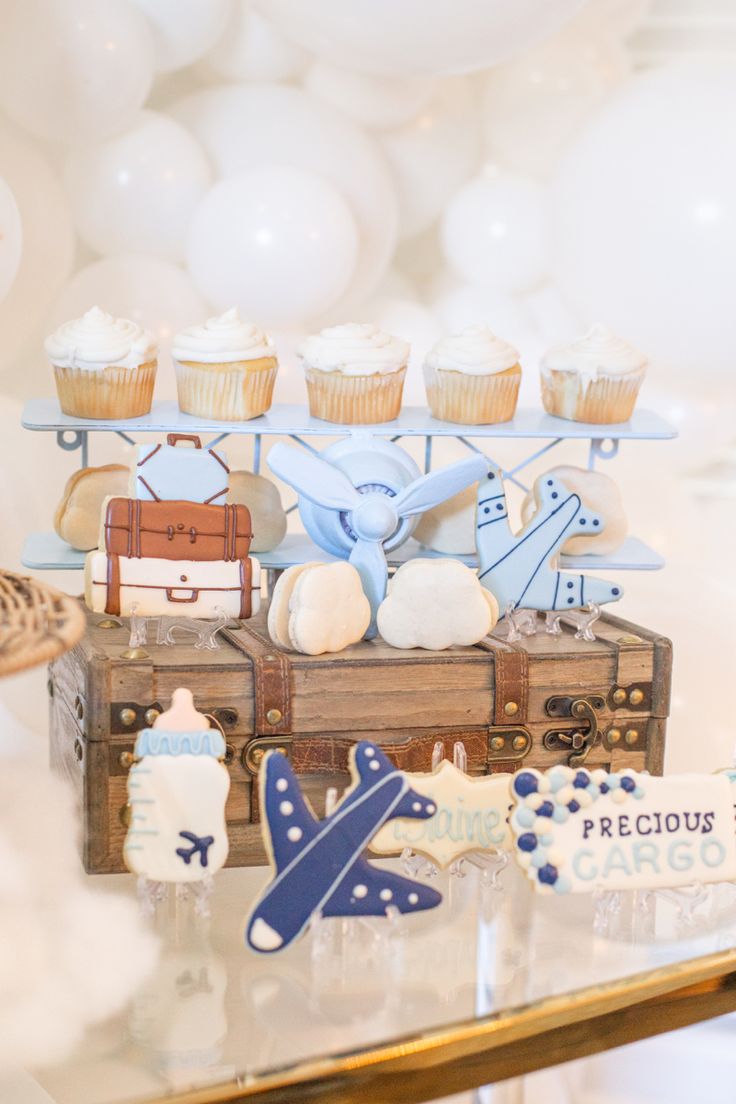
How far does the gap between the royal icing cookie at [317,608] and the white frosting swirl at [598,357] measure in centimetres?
54

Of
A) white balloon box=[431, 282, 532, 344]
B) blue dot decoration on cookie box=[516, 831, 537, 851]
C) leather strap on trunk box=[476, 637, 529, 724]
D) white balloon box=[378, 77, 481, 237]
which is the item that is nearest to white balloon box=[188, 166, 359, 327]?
white balloon box=[378, 77, 481, 237]

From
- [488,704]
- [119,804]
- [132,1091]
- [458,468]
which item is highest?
[458,468]

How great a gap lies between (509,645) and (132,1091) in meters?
0.79

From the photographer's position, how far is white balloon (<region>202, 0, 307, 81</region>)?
8.50ft

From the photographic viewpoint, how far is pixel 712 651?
2605 millimetres

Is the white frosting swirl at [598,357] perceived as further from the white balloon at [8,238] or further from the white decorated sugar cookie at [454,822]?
the white balloon at [8,238]

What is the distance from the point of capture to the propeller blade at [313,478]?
178 centimetres

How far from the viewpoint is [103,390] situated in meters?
1.97

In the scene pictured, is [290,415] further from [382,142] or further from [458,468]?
[382,142]

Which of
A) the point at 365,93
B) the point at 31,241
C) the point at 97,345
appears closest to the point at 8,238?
the point at 31,241

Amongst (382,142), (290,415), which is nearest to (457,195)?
(382,142)

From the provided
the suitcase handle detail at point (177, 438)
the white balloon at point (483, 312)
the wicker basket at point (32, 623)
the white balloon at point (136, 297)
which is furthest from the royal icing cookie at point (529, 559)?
the white balloon at point (483, 312)

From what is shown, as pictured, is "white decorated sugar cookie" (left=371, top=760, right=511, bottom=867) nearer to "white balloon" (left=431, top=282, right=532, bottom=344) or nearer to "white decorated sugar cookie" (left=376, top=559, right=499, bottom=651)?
"white decorated sugar cookie" (left=376, top=559, right=499, bottom=651)

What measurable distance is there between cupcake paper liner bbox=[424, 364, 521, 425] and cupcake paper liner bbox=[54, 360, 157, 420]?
0.42 m
